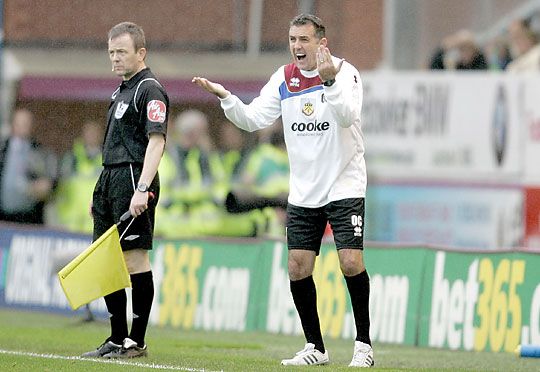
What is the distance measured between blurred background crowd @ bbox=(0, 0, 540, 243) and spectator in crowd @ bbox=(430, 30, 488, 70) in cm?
2

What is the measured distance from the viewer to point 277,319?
46.5ft

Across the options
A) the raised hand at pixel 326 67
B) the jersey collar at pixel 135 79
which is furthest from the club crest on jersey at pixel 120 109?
the raised hand at pixel 326 67

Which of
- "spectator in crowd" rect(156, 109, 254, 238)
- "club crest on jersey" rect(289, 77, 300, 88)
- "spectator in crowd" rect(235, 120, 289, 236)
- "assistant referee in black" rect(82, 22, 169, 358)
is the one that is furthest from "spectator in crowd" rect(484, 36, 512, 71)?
"assistant referee in black" rect(82, 22, 169, 358)

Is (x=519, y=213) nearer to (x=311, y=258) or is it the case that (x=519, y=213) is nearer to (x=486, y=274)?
(x=486, y=274)

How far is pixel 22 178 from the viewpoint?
1872cm

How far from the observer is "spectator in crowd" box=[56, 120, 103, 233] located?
765 inches

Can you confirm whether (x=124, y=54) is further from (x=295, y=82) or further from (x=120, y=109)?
(x=295, y=82)

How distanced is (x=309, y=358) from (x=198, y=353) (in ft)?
4.40

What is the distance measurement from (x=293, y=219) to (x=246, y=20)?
1158 centimetres

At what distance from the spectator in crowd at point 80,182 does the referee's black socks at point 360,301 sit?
9863 millimetres

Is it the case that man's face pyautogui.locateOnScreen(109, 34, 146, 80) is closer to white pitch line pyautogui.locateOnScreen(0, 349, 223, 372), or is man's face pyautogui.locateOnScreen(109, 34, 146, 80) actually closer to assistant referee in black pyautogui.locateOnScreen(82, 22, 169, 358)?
assistant referee in black pyautogui.locateOnScreen(82, 22, 169, 358)

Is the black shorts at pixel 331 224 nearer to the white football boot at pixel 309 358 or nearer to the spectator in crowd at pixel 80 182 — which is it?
the white football boot at pixel 309 358

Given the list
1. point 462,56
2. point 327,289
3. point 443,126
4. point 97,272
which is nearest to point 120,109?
point 97,272

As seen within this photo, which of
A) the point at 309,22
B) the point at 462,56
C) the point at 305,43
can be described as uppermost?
the point at 462,56
